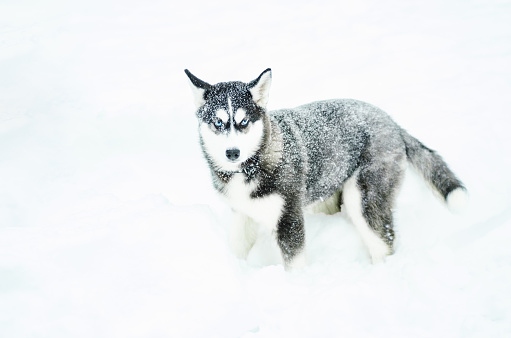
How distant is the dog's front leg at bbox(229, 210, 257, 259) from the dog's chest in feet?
1.53

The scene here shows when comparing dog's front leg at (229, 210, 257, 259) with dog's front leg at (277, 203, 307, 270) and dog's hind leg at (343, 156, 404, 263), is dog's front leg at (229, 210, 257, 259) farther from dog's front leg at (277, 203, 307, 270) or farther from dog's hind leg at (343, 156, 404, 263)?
dog's hind leg at (343, 156, 404, 263)

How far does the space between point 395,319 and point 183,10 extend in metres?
9.23

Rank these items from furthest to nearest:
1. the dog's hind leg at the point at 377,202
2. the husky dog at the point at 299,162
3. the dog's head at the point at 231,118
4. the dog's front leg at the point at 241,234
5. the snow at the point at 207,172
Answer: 1. the dog's front leg at the point at 241,234
2. the dog's hind leg at the point at 377,202
3. the husky dog at the point at 299,162
4. the dog's head at the point at 231,118
5. the snow at the point at 207,172

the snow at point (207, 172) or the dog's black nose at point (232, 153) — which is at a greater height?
the dog's black nose at point (232, 153)

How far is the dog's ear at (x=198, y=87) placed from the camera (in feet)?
12.0

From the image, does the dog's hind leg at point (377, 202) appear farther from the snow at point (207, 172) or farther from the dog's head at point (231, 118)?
the dog's head at point (231, 118)

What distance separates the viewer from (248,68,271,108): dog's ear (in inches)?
141

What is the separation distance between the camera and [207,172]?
5.38 metres

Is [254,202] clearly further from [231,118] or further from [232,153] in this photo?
[231,118]

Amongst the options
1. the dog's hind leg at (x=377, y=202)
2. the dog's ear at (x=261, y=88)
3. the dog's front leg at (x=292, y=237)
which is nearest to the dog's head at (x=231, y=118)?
the dog's ear at (x=261, y=88)

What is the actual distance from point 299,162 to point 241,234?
1.02m

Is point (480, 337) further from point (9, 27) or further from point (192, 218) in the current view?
point (9, 27)

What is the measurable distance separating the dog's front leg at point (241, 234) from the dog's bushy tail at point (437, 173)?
181cm

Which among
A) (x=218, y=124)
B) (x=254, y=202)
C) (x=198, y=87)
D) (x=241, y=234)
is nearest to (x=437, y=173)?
(x=254, y=202)
